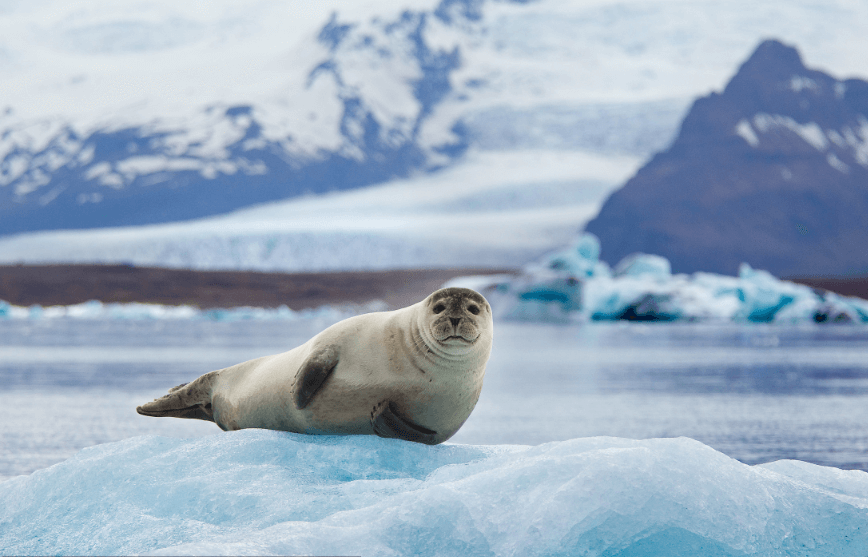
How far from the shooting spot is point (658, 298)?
32.0 metres

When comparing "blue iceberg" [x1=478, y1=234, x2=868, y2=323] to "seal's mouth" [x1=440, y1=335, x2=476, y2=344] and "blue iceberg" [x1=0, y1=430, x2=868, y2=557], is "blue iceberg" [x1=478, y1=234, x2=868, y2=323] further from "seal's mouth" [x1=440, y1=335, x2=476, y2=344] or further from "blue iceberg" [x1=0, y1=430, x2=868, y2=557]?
"blue iceberg" [x1=0, y1=430, x2=868, y2=557]

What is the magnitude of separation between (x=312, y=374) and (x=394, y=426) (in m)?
0.43

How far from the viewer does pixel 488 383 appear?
12.4m

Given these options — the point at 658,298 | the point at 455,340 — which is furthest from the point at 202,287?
the point at 455,340

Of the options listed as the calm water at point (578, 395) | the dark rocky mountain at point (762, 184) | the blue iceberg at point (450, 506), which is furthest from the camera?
the dark rocky mountain at point (762, 184)

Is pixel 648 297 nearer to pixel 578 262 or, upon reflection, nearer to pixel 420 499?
pixel 578 262

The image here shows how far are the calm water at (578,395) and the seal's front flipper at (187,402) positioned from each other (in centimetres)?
93

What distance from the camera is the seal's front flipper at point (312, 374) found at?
13.6ft

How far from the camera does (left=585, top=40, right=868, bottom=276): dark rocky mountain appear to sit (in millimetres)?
58531

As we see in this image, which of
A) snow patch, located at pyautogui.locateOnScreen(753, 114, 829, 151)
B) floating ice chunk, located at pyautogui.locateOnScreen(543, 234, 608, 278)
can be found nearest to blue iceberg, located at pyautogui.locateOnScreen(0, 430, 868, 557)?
floating ice chunk, located at pyautogui.locateOnScreen(543, 234, 608, 278)

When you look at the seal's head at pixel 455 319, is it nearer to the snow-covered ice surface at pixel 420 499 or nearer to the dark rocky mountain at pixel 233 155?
the snow-covered ice surface at pixel 420 499

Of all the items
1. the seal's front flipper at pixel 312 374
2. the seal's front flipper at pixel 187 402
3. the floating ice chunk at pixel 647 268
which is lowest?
the floating ice chunk at pixel 647 268

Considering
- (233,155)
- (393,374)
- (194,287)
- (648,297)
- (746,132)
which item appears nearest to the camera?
(393,374)

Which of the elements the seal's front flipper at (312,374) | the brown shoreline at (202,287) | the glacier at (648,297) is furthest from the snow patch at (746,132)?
the seal's front flipper at (312,374)
